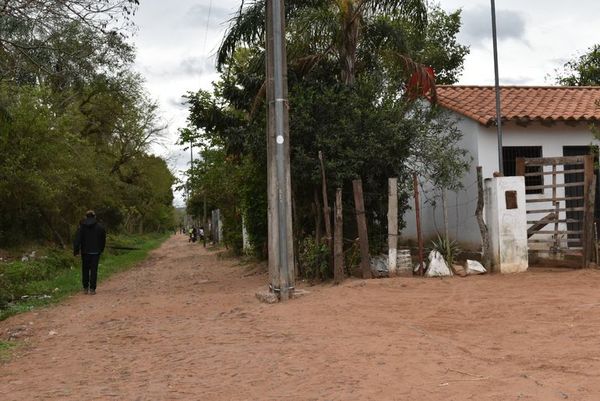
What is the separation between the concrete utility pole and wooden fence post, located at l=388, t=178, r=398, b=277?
2.02 meters

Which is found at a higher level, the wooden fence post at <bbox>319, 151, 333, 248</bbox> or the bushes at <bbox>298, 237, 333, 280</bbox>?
the wooden fence post at <bbox>319, 151, 333, 248</bbox>

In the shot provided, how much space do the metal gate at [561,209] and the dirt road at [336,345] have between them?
99cm

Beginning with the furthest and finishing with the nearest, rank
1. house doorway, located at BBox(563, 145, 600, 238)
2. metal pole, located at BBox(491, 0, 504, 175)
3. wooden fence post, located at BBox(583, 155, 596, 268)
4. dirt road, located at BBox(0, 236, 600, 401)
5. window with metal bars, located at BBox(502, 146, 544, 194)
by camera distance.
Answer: window with metal bars, located at BBox(502, 146, 544, 194)
house doorway, located at BBox(563, 145, 600, 238)
metal pole, located at BBox(491, 0, 504, 175)
wooden fence post, located at BBox(583, 155, 596, 268)
dirt road, located at BBox(0, 236, 600, 401)

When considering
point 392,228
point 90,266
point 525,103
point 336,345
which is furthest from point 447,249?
point 90,266

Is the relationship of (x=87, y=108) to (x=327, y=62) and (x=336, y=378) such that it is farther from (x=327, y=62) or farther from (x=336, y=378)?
(x=336, y=378)

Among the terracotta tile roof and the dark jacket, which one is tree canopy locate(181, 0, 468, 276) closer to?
the terracotta tile roof

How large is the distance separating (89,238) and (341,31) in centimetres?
675

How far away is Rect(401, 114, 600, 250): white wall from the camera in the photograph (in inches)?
578

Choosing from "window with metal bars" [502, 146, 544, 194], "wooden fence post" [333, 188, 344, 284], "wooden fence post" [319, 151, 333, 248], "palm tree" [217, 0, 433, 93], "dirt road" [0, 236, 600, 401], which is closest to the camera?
"dirt road" [0, 236, 600, 401]

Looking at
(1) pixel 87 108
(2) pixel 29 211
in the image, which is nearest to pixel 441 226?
(2) pixel 29 211

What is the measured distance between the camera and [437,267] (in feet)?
39.4

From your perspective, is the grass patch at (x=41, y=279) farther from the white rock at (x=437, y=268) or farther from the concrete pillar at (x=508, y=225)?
the concrete pillar at (x=508, y=225)

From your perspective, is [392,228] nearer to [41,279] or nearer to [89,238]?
[89,238]

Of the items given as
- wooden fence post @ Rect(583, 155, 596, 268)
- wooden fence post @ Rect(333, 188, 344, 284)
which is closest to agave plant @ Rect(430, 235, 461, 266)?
wooden fence post @ Rect(333, 188, 344, 284)
